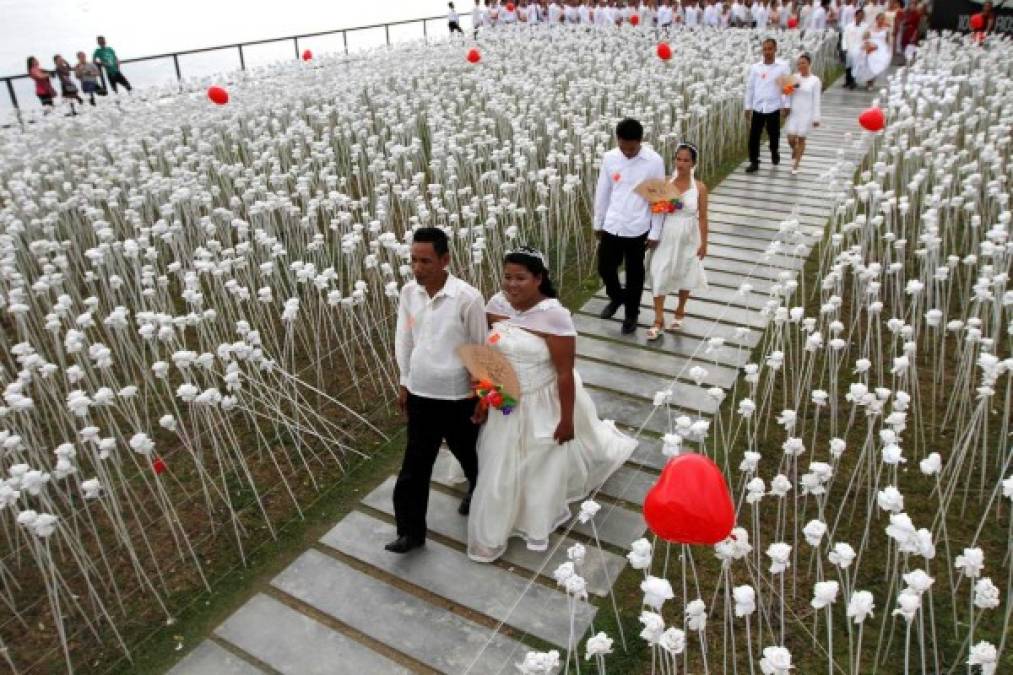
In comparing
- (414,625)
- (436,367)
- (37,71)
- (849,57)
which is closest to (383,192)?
(436,367)

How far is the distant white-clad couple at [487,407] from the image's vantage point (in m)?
3.71

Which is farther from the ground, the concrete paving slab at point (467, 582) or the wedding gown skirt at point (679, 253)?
the wedding gown skirt at point (679, 253)

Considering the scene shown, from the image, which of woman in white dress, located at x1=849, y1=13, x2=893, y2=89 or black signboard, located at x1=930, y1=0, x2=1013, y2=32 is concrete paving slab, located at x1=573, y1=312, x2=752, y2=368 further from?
black signboard, located at x1=930, y1=0, x2=1013, y2=32

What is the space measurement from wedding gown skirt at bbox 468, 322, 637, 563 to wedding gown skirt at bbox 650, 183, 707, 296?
6.98ft

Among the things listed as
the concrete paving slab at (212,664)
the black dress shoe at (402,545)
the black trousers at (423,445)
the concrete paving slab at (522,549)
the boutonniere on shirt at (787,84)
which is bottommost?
the concrete paving slab at (212,664)

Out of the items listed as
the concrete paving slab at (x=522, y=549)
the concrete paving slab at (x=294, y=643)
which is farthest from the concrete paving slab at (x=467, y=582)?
the concrete paving slab at (x=294, y=643)

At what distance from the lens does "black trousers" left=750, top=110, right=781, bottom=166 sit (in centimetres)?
1013

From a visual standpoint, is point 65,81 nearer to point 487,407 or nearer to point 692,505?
point 487,407

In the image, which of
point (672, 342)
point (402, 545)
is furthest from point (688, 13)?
point (402, 545)

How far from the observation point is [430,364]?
12.4ft

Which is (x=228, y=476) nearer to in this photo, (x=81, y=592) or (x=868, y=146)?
(x=81, y=592)

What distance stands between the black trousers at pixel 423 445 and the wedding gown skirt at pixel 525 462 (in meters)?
0.12

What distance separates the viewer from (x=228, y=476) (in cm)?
505

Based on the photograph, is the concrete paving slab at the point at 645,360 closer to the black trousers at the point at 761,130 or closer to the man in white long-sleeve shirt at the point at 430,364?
the man in white long-sleeve shirt at the point at 430,364
